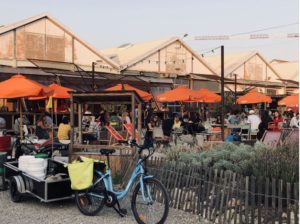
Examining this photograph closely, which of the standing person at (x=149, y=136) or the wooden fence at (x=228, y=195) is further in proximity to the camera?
the standing person at (x=149, y=136)

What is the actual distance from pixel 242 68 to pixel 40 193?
3456 centimetres

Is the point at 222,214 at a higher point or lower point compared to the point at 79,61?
lower

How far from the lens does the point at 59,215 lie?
6.36 m

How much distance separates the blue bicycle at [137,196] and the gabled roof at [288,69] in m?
42.5

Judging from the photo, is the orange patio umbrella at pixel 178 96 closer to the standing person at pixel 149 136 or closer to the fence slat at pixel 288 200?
the standing person at pixel 149 136

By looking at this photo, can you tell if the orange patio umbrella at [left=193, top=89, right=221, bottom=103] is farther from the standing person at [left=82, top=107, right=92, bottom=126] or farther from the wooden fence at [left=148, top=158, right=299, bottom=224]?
the wooden fence at [left=148, top=158, right=299, bottom=224]

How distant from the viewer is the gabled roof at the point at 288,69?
47312 millimetres

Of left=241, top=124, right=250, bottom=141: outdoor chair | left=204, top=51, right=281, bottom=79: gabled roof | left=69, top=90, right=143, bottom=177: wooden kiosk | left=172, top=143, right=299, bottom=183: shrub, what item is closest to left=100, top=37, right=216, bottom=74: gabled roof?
left=204, top=51, right=281, bottom=79: gabled roof

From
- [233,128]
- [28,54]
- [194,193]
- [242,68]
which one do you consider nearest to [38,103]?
[28,54]

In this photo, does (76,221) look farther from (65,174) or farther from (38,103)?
(38,103)

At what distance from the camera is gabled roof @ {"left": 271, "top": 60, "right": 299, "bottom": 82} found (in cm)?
4731

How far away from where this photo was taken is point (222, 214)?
5.80 metres

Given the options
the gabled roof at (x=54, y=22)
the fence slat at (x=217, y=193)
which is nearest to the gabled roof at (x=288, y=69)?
the gabled roof at (x=54, y=22)

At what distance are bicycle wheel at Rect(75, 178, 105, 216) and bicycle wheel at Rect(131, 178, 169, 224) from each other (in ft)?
2.01
